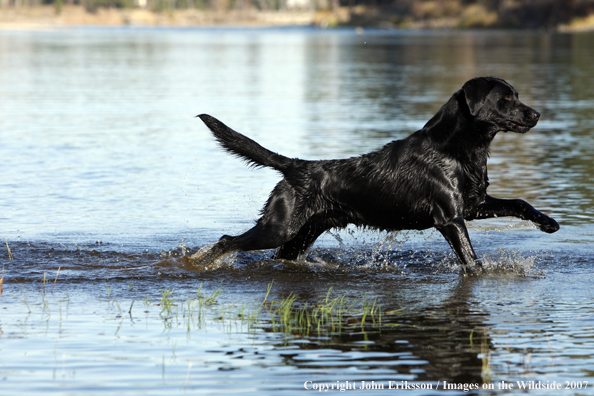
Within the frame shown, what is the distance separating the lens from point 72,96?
23.8 m

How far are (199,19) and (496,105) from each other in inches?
5596

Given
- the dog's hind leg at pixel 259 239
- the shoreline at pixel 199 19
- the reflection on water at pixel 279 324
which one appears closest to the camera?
the reflection on water at pixel 279 324

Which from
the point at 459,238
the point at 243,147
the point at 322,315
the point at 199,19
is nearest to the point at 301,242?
the point at 243,147

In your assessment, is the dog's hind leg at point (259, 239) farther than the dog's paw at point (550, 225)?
No

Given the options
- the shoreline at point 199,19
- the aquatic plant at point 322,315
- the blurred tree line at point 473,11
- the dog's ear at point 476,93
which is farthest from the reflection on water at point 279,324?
the shoreline at point 199,19

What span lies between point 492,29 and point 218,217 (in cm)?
8161

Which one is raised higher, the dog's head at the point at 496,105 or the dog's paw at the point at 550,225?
the dog's head at the point at 496,105

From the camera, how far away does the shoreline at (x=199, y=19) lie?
104 metres

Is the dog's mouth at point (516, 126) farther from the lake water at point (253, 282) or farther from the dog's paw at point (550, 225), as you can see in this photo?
the lake water at point (253, 282)

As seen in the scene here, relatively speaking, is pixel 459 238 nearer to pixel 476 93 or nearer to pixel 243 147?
pixel 476 93

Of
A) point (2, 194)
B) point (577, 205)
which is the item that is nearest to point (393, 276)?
point (577, 205)

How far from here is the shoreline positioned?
4082 inches

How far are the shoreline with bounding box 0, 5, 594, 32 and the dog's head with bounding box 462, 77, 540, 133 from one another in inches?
3428

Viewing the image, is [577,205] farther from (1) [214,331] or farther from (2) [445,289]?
(1) [214,331]
